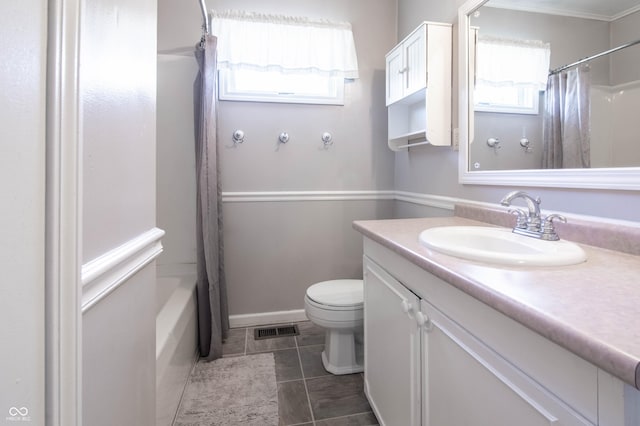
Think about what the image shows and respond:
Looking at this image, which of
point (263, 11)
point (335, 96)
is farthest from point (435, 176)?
point (263, 11)

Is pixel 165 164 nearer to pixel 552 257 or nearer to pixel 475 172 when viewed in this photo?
pixel 475 172

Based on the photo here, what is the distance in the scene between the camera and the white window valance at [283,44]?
6.87ft

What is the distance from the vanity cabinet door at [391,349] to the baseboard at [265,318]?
101cm

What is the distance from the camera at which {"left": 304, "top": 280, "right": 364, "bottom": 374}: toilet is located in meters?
1.68

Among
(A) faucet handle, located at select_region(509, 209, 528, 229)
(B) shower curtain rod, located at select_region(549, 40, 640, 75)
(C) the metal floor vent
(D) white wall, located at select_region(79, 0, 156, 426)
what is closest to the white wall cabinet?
(B) shower curtain rod, located at select_region(549, 40, 640, 75)

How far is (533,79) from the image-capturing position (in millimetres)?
1255

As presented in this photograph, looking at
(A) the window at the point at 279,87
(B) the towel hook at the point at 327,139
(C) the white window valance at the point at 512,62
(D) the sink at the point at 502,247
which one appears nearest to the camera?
(D) the sink at the point at 502,247

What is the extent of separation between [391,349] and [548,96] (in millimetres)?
→ 1135

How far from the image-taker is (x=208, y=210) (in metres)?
1.86

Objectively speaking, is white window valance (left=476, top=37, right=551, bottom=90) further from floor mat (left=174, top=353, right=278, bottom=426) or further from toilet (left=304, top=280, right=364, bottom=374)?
A: floor mat (left=174, top=353, right=278, bottom=426)

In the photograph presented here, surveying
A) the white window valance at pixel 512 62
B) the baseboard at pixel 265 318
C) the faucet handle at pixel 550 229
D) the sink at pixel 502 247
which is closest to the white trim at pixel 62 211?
the sink at pixel 502 247

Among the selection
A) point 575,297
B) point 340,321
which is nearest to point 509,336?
point 575,297

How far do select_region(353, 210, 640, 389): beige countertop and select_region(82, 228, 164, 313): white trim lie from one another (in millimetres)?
748

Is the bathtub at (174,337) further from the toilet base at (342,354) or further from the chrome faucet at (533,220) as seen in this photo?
the chrome faucet at (533,220)
